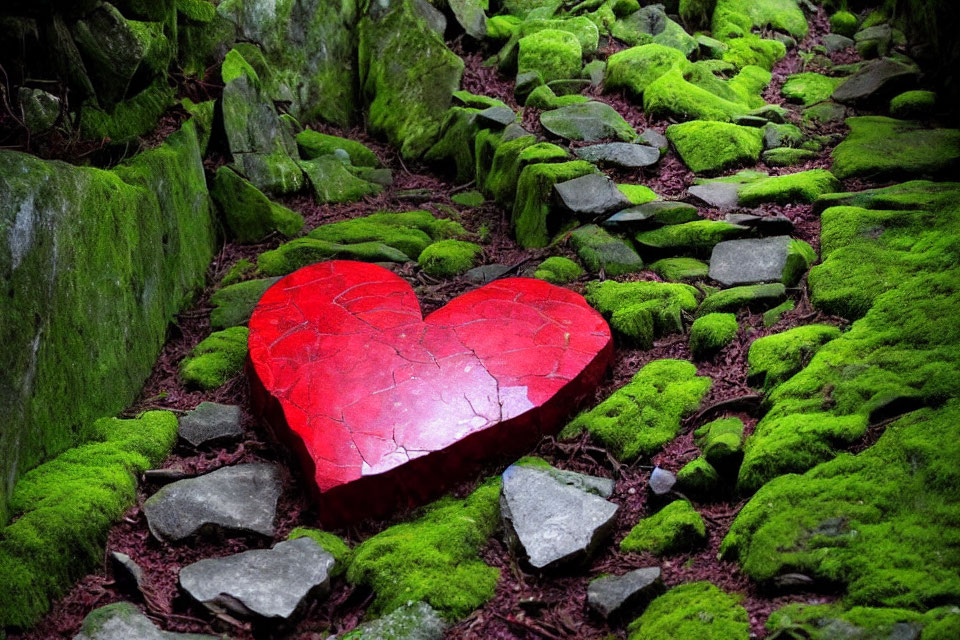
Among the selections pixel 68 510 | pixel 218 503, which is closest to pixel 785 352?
pixel 218 503

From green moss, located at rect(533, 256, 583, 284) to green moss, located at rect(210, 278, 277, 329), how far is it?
2.07 m

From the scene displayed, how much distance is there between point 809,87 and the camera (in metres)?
8.32

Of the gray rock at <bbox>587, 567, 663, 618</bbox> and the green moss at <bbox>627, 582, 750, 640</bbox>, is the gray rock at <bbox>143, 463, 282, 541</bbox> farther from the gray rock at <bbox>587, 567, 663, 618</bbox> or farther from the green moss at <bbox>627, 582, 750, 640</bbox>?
the green moss at <bbox>627, 582, 750, 640</bbox>

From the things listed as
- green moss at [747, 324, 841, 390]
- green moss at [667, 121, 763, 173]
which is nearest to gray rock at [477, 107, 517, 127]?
green moss at [667, 121, 763, 173]

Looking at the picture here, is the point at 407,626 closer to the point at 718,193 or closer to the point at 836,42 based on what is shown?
the point at 718,193

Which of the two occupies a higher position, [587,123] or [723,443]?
[587,123]

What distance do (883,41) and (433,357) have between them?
727 cm

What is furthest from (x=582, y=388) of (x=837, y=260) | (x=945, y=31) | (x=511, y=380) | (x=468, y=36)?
(x=468, y=36)

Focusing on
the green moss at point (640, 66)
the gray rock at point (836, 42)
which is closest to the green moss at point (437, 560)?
the green moss at point (640, 66)

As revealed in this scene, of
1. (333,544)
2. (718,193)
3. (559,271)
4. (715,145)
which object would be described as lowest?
(333,544)

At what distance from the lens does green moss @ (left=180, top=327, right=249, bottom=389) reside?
200 inches

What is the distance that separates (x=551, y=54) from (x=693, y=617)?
712cm

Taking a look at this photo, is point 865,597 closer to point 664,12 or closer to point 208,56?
point 208,56

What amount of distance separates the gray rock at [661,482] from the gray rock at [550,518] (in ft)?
0.77
